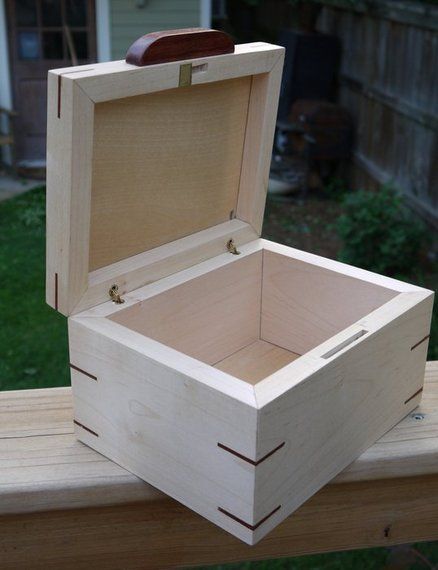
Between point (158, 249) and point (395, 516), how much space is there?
0.64 metres

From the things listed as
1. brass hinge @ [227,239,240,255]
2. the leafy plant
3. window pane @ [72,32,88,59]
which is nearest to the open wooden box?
brass hinge @ [227,239,240,255]

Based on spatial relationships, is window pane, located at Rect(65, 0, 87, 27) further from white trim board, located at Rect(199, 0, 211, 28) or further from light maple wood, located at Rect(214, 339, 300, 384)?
light maple wood, located at Rect(214, 339, 300, 384)

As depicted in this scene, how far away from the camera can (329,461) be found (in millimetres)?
1246

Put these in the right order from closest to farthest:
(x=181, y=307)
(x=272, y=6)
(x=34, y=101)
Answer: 1. (x=181, y=307)
2. (x=34, y=101)
3. (x=272, y=6)

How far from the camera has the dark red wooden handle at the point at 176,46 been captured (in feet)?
4.00

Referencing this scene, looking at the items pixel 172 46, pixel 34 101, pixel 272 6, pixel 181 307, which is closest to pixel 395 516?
pixel 181 307

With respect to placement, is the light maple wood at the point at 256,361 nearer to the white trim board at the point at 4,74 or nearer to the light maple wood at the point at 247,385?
the light maple wood at the point at 247,385

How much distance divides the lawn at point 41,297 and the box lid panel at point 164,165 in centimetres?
101

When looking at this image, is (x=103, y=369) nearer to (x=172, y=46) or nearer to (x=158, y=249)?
(x=158, y=249)

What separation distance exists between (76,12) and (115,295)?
20.2ft

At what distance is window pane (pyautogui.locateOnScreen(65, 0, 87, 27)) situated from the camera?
6891mm

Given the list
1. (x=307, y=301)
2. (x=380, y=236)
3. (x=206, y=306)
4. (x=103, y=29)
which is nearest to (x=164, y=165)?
(x=206, y=306)

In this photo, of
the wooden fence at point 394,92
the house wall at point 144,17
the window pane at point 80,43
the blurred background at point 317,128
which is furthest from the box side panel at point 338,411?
the window pane at point 80,43

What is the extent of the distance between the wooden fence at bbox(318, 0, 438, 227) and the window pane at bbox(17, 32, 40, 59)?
9.10ft
